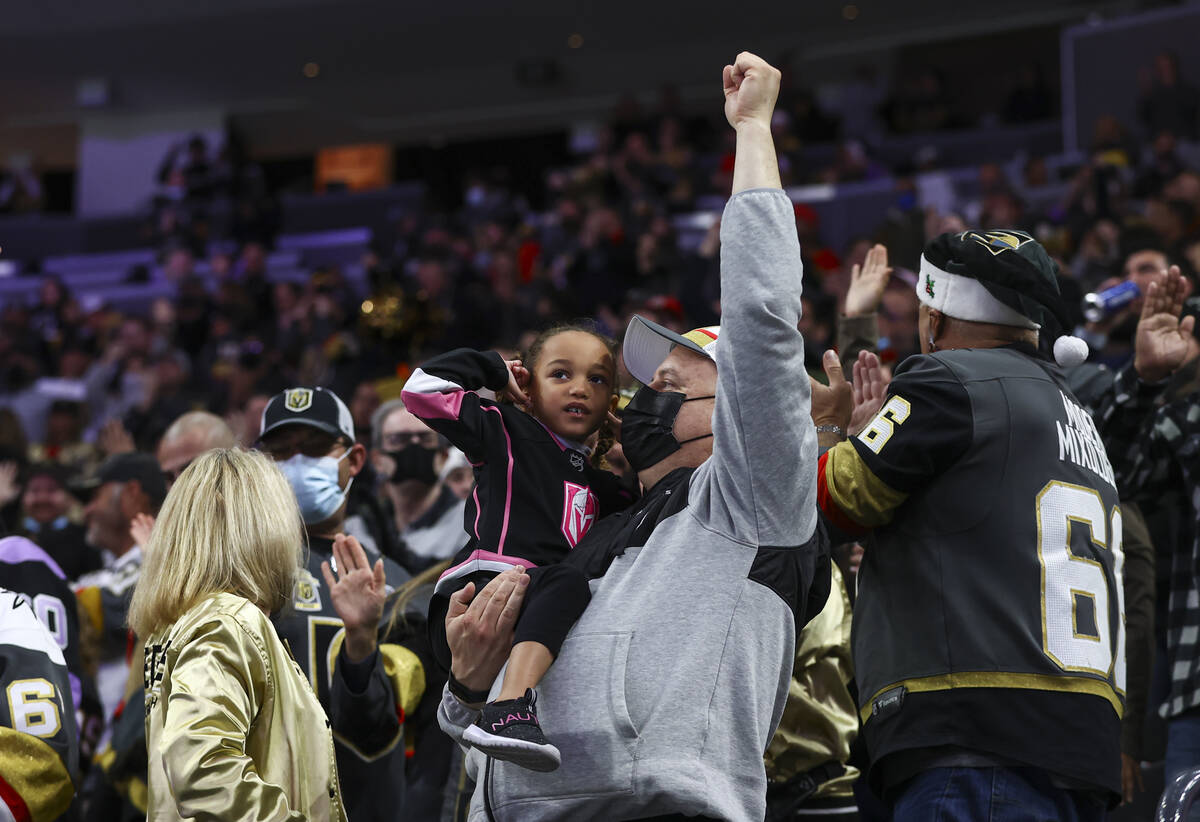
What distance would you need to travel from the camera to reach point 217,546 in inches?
117

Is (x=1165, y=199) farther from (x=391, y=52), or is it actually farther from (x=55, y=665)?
(x=391, y=52)

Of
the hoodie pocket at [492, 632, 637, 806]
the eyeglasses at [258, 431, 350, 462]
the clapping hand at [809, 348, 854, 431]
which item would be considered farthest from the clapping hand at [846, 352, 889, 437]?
the eyeglasses at [258, 431, 350, 462]

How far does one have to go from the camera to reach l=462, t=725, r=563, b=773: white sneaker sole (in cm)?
236

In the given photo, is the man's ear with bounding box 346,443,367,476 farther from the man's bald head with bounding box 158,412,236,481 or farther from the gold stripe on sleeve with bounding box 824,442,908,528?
the gold stripe on sleeve with bounding box 824,442,908,528

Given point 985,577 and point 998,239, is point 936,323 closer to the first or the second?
point 998,239

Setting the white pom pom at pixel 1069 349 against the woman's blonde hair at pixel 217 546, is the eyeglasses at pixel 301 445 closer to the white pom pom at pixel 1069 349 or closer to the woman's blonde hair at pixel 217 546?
the woman's blonde hair at pixel 217 546

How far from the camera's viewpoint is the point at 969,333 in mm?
3092

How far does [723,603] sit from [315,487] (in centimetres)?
199

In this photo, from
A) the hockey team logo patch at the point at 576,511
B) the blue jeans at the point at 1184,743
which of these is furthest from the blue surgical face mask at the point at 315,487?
the blue jeans at the point at 1184,743

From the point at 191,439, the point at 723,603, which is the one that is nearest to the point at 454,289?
the point at 191,439

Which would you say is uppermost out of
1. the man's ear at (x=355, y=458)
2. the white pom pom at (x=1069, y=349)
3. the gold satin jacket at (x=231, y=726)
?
the white pom pom at (x=1069, y=349)

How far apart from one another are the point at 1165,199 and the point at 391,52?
1384cm

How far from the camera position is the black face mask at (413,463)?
5266mm

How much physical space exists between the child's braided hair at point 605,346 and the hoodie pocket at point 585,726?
969 mm
